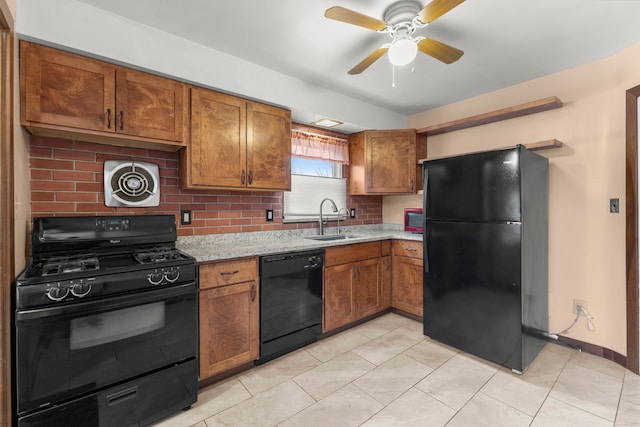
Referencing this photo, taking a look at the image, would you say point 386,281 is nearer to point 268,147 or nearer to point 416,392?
point 416,392

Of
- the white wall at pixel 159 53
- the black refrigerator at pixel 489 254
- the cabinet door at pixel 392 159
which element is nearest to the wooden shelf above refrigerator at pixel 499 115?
the cabinet door at pixel 392 159

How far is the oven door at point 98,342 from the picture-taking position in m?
1.32

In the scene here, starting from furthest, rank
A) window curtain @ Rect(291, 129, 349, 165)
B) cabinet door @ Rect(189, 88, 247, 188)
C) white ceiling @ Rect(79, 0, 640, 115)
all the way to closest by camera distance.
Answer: window curtain @ Rect(291, 129, 349, 165)
cabinet door @ Rect(189, 88, 247, 188)
white ceiling @ Rect(79, 0, 640, 115)

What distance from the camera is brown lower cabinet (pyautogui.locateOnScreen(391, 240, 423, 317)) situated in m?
2.99

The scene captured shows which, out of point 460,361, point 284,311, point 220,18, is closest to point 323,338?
point 284,311

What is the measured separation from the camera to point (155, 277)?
1.64m

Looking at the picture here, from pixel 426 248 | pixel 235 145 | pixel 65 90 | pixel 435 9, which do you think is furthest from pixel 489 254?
pixel 65 90

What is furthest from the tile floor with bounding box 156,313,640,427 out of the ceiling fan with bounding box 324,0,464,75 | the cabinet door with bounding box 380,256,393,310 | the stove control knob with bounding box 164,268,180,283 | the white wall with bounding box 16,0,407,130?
the white wall with bounding box 16,0,407,130

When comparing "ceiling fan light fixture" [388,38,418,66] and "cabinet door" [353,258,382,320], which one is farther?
"cabinet door" [353,258,382,320]

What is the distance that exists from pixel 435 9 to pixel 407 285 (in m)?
2.48

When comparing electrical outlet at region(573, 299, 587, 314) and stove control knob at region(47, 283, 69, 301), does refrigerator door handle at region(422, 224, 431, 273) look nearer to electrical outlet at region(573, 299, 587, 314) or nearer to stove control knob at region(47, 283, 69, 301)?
electrical outlet at region(573, 299, 587, 314)

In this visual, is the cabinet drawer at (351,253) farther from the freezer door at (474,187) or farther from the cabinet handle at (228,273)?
the cabinet handle at (228,273)

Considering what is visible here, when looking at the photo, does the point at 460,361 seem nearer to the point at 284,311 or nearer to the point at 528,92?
the point at 284,311

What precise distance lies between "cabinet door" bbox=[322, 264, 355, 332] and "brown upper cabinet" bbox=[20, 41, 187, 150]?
5.66 feet
